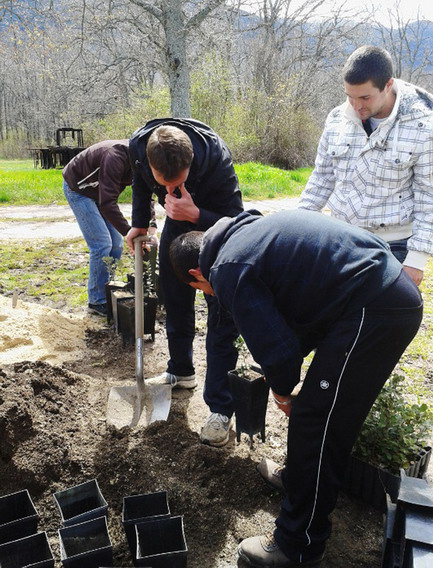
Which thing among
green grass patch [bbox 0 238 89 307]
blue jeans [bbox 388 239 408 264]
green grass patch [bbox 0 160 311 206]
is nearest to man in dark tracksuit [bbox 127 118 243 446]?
blue jeans [bbox 388 239 408 264]

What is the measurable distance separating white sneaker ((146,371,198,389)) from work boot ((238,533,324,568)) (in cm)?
152

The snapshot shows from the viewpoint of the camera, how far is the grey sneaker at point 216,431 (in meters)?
3.09

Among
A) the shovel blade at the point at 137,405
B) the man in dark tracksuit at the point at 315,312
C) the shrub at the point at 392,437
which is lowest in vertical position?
the shovel blade at the point at 137,405

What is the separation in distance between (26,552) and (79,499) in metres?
0.36

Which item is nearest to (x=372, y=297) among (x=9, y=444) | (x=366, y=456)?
(x=366, y=456)

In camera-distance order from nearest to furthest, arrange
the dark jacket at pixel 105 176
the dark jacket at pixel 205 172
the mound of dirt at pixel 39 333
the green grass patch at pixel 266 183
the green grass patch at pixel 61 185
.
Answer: the dark jacket at pixel 205 172
the mound of dirt at pixel 39 333
the dark jacket at pixel 105 176
the green grass patch at pixel 61 185
the green grass patch at pixel 266 183

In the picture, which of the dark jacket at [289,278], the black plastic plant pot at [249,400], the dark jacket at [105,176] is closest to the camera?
the dark jacket at [289,278]

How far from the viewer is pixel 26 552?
2.24m

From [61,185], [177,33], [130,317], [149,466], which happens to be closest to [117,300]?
[130,317]

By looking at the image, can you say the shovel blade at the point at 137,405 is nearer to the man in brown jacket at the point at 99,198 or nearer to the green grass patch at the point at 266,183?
the man in brown jacket at the point at 99,198

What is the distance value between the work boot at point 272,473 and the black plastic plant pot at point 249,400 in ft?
0.72

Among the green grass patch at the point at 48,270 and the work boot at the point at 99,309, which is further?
the green grass patch at the point at 48,270

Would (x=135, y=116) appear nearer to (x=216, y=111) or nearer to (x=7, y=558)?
(x=216, y=111)

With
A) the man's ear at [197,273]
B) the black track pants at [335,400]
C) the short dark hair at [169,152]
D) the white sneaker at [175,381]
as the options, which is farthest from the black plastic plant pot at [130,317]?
the black track pants at [335,400]
